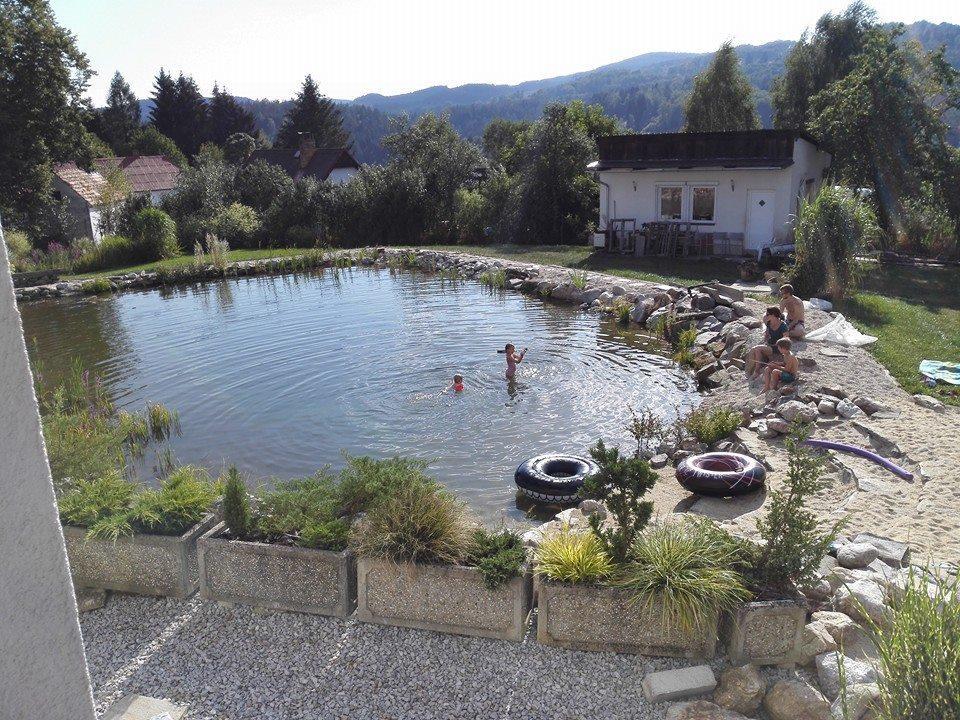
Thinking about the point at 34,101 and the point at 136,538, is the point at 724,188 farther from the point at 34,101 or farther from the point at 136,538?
the point at 34,101

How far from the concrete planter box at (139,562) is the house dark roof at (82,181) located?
3337cm

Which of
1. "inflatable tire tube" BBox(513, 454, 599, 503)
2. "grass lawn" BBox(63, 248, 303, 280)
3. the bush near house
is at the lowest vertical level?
"inflatable tire tube" BBox(513, 454, 599, 503)

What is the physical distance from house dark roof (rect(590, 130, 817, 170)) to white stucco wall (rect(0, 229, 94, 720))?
22948mm

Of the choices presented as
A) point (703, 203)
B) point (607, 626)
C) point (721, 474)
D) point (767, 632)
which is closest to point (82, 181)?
point (703, 203)

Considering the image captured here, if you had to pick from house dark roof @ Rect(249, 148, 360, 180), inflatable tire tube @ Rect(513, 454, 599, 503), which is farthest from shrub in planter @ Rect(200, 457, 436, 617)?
house dark roof @ Rect(249, 148, 360, 180)

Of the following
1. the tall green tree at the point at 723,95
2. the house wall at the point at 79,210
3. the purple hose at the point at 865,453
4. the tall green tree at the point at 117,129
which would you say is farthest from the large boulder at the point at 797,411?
the tall green tree at the point at 117,129

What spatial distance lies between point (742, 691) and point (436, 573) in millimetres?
A: 2282

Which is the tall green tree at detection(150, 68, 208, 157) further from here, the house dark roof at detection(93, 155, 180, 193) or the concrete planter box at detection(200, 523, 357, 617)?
the concrete planter box at detection(200, 523, 357, 617)

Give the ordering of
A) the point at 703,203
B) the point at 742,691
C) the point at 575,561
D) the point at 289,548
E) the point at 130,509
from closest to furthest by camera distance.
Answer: the point at 742,691, the point at 575,561, the point at 289,548, the point at 130,509, the point at 703,203


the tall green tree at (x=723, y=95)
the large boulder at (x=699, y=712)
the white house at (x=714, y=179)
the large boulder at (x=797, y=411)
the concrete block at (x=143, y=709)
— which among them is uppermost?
the tall green tree at (x=723, y=95)

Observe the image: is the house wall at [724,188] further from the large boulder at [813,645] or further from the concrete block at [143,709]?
the concrete block at [143,709]

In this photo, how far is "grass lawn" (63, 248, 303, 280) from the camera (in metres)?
27.2

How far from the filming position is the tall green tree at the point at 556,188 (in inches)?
1142

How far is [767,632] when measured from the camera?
495cm
